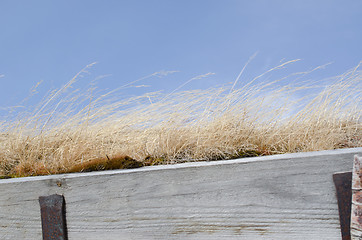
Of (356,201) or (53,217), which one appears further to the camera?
(53,217)

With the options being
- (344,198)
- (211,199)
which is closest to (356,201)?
(344,198)

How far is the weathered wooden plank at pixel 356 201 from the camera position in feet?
5.10

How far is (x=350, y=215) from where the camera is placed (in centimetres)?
162

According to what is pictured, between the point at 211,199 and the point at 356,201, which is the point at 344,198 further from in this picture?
the point at 211,199

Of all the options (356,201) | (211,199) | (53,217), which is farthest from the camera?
(53,217)

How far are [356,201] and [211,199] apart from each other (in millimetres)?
686

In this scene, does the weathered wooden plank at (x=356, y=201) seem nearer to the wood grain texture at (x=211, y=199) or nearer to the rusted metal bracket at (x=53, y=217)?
the wood grain texture at (x=211, y=199)

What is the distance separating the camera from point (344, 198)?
164 cm

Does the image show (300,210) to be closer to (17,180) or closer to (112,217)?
(112,217)

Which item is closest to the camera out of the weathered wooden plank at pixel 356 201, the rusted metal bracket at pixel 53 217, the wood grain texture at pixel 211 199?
the weathered wooden plank at pixel 356 201

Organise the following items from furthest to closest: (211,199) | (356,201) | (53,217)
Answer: (53,217) < (211,199) < (356,201)

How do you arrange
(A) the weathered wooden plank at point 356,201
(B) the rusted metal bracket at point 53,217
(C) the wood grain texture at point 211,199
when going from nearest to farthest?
(A) the weathered wooden plank at point 356,201
(C) the wood grain texture at point 211,199
(B) the rusted metal bracket at point 53,217

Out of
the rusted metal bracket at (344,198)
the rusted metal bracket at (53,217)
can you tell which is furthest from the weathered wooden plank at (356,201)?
the rusted metal bracket at (53,217)

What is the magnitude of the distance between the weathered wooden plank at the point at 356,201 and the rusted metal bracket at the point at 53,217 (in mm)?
1587
